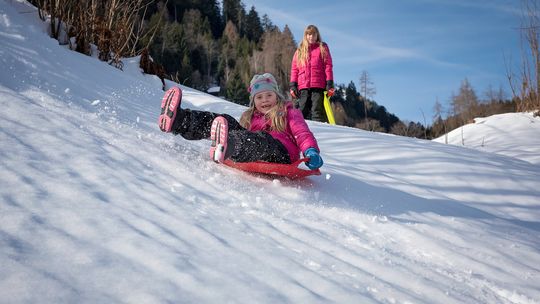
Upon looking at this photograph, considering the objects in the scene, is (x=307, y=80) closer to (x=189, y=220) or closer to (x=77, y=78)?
(x=77, y=78)

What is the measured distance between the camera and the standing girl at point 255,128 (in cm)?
161

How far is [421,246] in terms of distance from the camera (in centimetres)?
118

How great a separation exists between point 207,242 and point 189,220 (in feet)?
0.45

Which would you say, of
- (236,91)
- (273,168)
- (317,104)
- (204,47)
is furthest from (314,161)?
(204,47)

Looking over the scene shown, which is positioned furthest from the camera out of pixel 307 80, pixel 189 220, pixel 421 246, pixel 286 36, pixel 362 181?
pixel 286 36

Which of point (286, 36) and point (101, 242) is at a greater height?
point (286, 36)

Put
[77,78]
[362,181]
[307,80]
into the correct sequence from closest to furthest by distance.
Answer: [362,181] < [77,78] < [307,80]

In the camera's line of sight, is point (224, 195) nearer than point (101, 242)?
No

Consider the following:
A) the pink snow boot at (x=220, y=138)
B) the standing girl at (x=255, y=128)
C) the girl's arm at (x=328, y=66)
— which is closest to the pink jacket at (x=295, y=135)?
the standing girl at (x=255, y=128)

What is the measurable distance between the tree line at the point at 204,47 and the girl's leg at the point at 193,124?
7.09 ft

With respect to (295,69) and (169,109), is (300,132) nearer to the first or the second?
(169,109)

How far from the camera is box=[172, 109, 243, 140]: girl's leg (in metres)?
1.77

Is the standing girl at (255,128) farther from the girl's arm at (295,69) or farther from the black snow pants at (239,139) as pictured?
the girl's arm at (295,69)

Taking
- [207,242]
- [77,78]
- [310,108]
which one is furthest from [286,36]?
[207,242]
